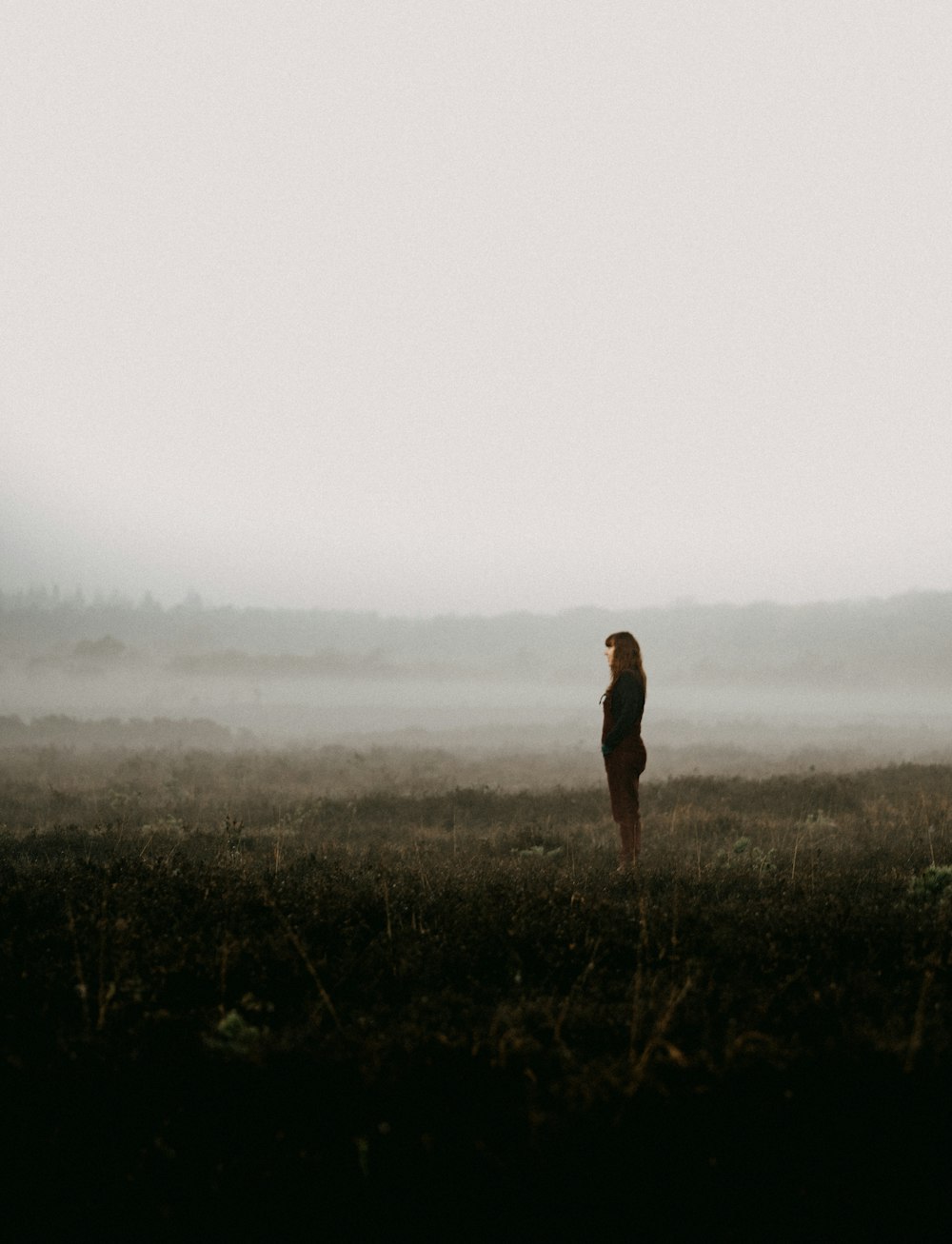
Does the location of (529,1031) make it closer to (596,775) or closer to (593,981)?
(593,981)

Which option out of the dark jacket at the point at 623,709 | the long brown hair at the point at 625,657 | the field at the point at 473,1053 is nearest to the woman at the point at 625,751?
the dark jacket at the point at 623,709

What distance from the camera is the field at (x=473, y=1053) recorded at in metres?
2.93

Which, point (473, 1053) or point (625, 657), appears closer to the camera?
point (473, 1053)

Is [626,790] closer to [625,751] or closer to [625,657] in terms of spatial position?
[625,751]

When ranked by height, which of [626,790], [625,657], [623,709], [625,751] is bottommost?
[626,790]

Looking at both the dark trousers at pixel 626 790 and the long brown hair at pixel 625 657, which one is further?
the long brown hair at pixel 625 657

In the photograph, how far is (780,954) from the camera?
503cm

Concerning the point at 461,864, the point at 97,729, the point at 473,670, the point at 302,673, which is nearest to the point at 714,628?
the point at 473,670

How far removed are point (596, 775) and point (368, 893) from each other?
21161mm

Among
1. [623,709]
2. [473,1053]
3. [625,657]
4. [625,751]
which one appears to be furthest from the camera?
[625,657]

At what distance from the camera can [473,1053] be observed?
3629 millimetres

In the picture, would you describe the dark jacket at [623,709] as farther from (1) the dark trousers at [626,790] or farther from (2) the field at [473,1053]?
(2) the field at [473,1053]

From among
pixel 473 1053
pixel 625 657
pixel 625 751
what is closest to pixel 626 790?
pixel 625 751

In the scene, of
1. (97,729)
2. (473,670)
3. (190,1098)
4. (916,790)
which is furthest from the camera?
(473,670)
